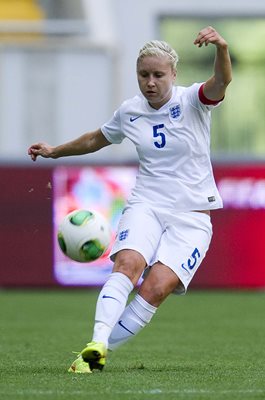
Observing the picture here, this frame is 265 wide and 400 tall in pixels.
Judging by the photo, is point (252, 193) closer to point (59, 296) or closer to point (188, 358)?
point (59, 296)

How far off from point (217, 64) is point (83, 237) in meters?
1.34

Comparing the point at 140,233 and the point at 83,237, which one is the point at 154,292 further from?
the point at 83,237

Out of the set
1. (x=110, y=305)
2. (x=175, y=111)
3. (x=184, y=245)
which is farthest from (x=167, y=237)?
(x=175, y=111)

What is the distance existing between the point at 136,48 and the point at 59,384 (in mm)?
15733

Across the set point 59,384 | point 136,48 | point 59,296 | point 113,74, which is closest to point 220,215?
point 59,296

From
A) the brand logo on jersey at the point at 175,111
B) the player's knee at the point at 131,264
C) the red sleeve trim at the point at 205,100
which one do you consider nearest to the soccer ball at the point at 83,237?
the player's knee at the point at 131,264

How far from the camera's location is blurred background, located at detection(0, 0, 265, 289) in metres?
17.2

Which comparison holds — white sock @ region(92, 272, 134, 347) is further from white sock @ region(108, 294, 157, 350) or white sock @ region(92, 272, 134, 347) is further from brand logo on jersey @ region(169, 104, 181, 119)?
brand logo on jersey @ region(169, 104, 181, 119)

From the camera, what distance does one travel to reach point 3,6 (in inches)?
863

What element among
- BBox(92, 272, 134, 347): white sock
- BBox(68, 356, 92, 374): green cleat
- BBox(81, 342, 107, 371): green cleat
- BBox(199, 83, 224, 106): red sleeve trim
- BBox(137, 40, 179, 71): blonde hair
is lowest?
BBox(68, 356, 92, 374): green cleat

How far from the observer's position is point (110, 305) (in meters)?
7.84

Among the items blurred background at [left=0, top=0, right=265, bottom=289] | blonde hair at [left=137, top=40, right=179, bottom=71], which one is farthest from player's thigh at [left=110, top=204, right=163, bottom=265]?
blurred background at [left=0, top=0, right=265, bottom=289]

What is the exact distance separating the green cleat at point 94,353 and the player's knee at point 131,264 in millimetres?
504

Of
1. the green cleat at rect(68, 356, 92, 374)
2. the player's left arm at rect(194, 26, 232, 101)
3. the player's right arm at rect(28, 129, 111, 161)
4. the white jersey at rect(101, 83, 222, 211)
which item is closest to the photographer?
the player's left arm at rect(194, 26, 232, 101)
